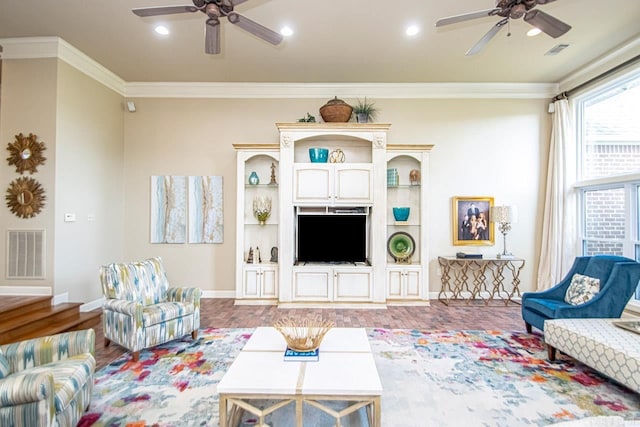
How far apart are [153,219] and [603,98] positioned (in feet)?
23.5

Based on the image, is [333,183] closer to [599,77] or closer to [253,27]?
[253,27]

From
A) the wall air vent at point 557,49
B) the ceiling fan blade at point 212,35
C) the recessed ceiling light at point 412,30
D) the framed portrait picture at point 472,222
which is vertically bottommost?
the framed portrait picture at point 472,222

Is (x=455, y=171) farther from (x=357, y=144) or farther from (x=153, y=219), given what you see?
(x=153, y=219)

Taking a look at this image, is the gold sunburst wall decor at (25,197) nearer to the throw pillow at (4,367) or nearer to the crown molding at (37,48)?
the crown molding at (37,48)

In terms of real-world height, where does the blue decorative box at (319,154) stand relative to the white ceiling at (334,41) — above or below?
below

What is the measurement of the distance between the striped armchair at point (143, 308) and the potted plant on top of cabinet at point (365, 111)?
350 centimetres

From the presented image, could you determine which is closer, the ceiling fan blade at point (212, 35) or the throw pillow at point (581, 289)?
the ceiling fan blade at point (212, 35)

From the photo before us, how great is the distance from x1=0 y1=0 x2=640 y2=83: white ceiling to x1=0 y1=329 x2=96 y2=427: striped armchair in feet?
10.9

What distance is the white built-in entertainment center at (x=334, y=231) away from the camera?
488 cm

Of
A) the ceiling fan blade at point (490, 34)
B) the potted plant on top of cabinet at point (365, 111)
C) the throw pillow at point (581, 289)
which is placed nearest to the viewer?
the ceiling fan blade at point (490, 34)

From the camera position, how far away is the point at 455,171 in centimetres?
543

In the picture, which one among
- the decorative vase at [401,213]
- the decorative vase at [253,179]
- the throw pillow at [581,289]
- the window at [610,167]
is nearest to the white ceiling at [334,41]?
the window at [610,167]

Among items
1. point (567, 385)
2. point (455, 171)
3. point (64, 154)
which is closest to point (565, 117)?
point (455, 171)

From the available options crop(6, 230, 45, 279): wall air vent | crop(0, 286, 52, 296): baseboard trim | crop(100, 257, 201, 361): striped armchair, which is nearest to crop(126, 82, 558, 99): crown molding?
crop(6, 230, 45, 279): wall air vent
